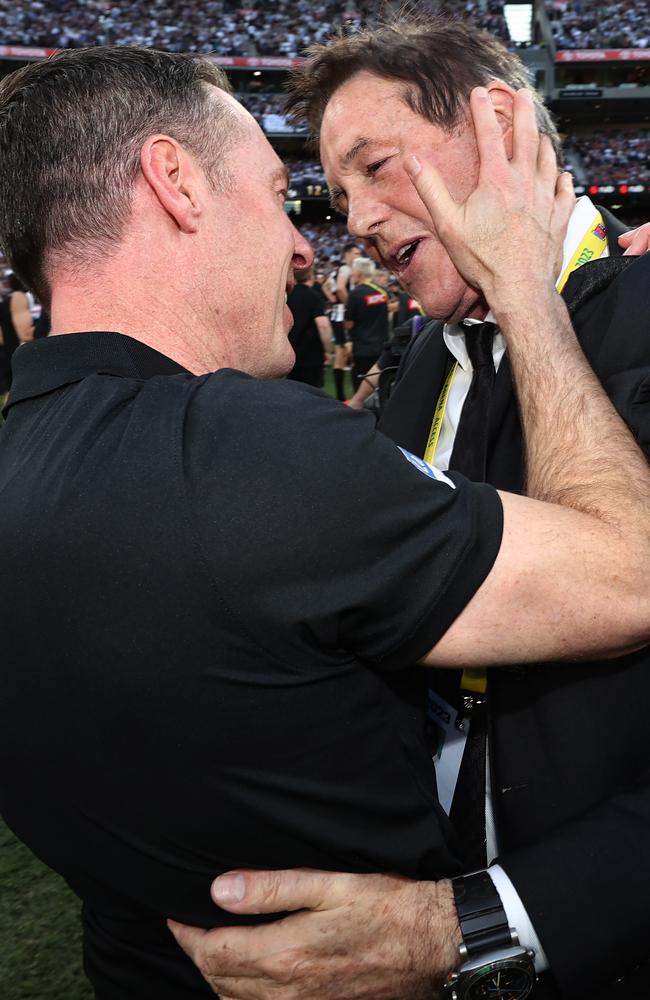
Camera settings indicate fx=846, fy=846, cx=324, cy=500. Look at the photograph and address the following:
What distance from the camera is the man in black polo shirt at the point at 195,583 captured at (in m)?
1.09

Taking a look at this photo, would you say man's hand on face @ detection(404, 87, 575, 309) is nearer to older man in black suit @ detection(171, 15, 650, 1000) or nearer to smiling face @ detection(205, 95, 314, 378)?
older man in black suit @ detection(171, 15, 650, 1000)

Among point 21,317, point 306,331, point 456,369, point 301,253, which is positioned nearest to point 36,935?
point 456,369

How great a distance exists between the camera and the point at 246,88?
4144 centimetres

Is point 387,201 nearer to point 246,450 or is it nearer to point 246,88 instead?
point 246,450

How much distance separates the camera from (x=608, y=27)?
41438mm

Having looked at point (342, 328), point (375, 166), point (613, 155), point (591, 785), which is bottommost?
point (342, 328)

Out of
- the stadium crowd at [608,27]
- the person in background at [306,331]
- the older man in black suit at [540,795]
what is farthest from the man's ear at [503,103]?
the stadium crowd at [608,27]

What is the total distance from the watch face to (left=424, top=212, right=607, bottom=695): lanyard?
1.46 feet

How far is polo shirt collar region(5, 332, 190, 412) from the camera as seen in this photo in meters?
1.29

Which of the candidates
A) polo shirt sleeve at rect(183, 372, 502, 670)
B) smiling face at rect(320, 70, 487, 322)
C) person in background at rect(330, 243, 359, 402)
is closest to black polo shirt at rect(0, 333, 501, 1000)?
polo shirt sleeve at rect(183, 372, 502, 670)

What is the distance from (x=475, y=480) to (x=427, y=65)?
112 cm

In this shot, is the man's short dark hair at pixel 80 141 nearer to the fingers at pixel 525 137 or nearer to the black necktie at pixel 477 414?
the fingers at pixel 525 137

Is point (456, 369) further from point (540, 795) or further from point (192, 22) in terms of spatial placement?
point (192, 22)

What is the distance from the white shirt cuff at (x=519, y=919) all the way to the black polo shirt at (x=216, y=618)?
217mm
